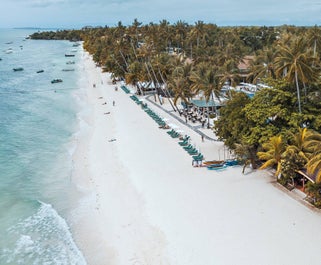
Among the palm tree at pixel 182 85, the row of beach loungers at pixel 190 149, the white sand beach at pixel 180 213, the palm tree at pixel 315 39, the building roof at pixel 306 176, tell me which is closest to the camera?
the white sand beach at pixel 180 213

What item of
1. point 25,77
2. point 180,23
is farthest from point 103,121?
Result: point 25,77

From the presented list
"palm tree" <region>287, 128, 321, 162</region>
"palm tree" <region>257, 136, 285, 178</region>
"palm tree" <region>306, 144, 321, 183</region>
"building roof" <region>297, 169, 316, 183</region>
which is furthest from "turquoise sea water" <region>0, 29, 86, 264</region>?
"palm tree" <region>287, 128, 321, 162</region>

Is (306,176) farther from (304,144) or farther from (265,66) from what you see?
(265,66)

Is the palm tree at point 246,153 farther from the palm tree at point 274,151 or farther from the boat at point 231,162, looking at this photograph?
the palm tree at point 274,151

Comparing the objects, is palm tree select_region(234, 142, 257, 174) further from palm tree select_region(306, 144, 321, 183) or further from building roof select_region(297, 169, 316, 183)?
palm tree select_region(306, 144, 321, 183)

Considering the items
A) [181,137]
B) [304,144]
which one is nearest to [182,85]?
[181,137]

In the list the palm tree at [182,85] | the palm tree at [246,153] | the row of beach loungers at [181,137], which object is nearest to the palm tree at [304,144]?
the palm tree at [246,153]

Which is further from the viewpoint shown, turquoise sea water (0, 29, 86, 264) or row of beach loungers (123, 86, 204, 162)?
row of beach loungers (123, 86, 204, 162)
